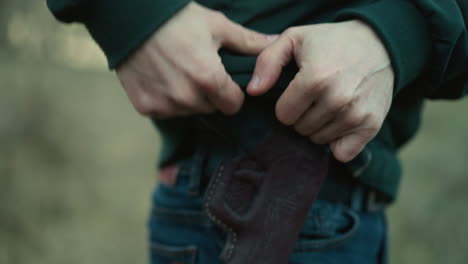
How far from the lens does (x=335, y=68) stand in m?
0.66

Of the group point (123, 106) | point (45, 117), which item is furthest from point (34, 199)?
point (123, 106)

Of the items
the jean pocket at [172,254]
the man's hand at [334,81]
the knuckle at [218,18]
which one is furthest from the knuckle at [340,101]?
the jean pocket at [172,254]

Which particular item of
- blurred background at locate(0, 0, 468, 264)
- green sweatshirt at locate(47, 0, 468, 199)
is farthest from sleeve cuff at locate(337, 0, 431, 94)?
blurred background at locate(0, 0, 468, 264)

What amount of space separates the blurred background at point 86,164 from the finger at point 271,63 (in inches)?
108

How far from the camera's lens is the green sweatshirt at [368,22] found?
26.8 inches

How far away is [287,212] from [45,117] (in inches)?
155

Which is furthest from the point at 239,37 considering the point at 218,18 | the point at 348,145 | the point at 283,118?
the point at 348,145

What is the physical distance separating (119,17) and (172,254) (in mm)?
502

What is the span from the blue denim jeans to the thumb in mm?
155

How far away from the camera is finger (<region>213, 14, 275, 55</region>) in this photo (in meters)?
0.71

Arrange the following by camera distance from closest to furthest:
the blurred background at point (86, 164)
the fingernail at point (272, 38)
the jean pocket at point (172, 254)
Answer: the fingernail at point (272, 38) < the jean pocket at point (172, 254) < the blurred background at point (86, 164)

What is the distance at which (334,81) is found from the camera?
661 mm

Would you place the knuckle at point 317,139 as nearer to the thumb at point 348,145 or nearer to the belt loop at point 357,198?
the thumb at point 348,145

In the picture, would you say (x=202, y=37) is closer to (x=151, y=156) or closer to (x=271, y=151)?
(x=271, y=151)
